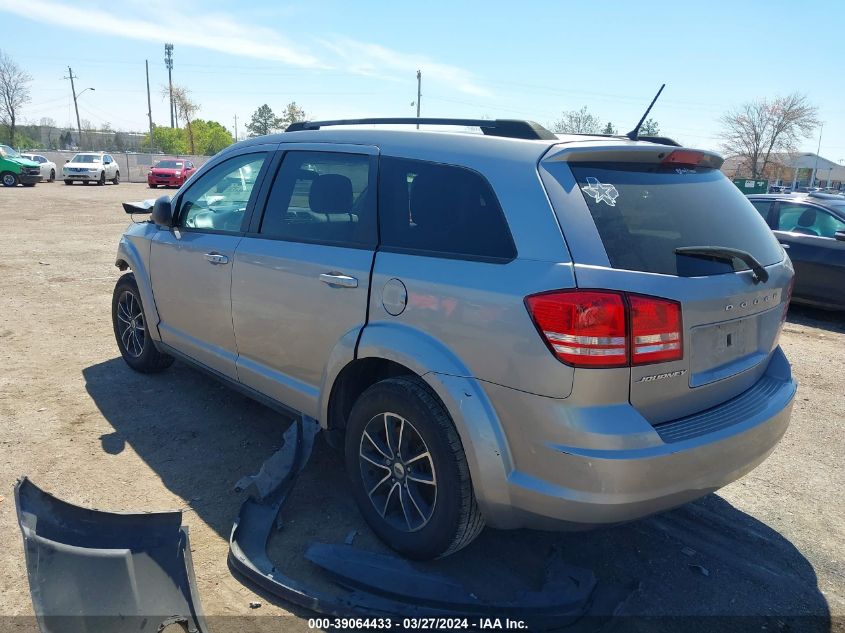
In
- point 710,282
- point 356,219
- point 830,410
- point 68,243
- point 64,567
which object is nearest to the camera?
point 64,567

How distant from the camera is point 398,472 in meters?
2.97

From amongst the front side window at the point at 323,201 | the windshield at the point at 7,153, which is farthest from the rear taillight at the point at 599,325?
the windshield at the point at 7,153

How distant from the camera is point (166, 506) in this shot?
11.2 ft

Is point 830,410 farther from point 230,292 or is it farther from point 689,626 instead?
point 230,292

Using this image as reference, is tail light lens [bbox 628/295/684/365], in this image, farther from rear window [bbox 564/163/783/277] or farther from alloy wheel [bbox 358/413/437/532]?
alloy wheel [bbox 358/413/437/532]

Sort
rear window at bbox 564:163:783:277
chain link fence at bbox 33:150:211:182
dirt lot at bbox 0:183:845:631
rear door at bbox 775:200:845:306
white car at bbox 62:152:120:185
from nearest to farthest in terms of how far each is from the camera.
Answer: rear window at bbox 564:163:783:277
dirt lot at bbox 0:183:845:631
rear door at bbox 775:200:845:306
white car at bbox 62:152:120:185
chain link fence at bbox 33:150:211:182

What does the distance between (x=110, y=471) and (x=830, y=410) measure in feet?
16.7

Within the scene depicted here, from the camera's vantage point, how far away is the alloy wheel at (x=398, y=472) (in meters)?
2.87

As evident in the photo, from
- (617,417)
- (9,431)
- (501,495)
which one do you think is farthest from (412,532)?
(9,431)

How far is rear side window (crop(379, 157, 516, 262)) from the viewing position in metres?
2.67

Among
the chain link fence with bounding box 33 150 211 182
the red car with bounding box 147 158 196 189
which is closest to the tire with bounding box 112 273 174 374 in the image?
the red car with bounding box 147 158 196 189

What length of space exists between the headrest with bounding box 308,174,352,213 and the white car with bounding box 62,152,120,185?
115 feet

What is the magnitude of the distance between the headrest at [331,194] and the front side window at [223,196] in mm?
556

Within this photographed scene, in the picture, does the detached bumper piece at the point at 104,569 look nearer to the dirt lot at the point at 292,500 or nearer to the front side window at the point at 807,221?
the dirt lot at the point at 292,500
